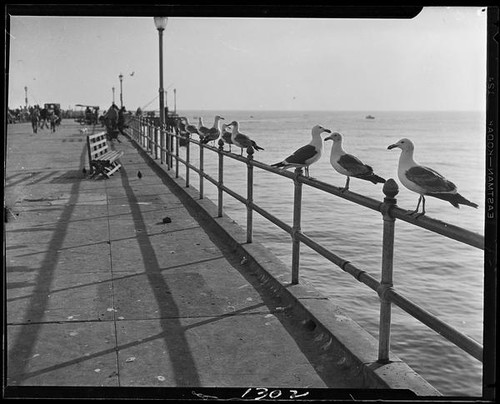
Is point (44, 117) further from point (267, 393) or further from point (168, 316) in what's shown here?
point (267, 393)

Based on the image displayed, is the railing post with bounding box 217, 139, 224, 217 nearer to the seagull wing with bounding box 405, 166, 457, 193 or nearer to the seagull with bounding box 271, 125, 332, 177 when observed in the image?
the seagull with bounding box 271, 125, 332, 177

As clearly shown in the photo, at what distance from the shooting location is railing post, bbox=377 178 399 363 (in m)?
3.34

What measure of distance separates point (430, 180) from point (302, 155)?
2.28 meters

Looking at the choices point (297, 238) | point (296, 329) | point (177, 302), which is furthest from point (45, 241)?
point (296, 329)

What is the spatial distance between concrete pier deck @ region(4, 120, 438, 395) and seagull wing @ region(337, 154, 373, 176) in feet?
3.21

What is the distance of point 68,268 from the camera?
18.4 ft

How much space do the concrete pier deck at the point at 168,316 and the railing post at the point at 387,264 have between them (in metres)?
0.13

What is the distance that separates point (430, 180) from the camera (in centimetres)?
364

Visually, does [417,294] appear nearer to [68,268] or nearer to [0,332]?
[68,268]

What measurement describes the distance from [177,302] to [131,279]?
77cm

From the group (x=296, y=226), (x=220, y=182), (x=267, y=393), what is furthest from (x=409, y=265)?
(x=267, y=393)

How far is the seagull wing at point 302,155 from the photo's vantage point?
19.0 feet

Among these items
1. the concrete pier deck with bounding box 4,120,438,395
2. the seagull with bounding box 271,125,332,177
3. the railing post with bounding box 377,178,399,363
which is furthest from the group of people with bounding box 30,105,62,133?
the railing post with bounding box 377,178,399,363

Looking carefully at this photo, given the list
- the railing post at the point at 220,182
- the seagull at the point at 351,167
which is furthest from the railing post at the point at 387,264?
the railing post at the point at 220,182
